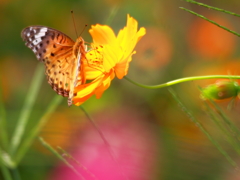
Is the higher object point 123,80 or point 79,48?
point 79,48

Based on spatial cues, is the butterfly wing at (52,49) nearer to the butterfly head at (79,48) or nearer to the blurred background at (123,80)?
the butterfly head at (79,48)

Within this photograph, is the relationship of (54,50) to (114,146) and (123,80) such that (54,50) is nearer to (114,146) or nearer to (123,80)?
(114,146)

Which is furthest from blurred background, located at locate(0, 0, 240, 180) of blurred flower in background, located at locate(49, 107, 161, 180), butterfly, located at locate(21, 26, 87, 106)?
butterfly, located at locate(21, 26, 87, 106)

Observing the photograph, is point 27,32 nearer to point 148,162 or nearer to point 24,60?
point 148,162

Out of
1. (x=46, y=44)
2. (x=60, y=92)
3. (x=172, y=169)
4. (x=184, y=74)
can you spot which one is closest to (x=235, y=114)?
(x=172, y=169)

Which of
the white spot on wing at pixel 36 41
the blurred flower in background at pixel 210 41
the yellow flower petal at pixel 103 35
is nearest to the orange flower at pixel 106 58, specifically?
the yellow flower petal at pixel 103 35

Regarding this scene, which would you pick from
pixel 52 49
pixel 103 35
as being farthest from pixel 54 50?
pixel 103 35
